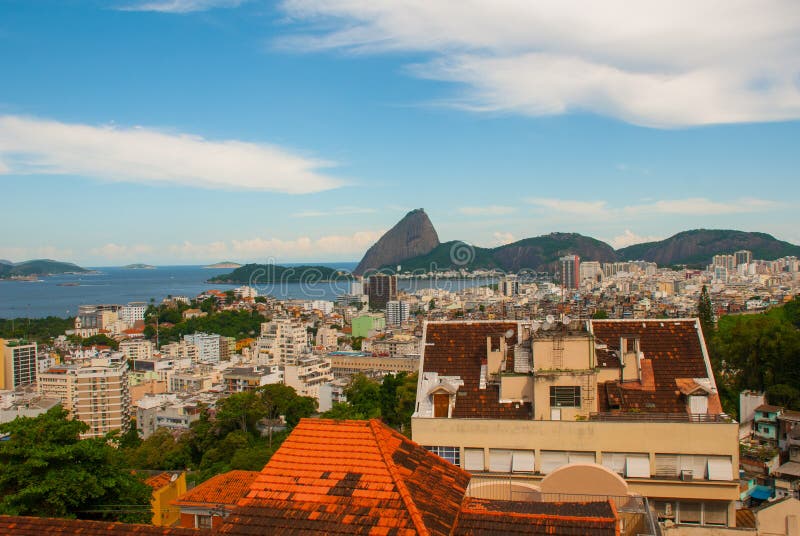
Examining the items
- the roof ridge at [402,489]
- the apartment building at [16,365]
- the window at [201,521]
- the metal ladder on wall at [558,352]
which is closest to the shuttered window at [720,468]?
the metal ladder on wall at [558,352]

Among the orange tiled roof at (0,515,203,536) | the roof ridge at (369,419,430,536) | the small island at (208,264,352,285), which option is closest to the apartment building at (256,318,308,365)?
the orange tiled roof at (0,515,203,536)

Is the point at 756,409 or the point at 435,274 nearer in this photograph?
the point at 756,409

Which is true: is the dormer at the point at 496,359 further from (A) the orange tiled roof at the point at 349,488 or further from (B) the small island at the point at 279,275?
(B) the small island at the point at 279,275

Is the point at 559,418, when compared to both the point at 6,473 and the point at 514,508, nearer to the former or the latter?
the point at 514,508

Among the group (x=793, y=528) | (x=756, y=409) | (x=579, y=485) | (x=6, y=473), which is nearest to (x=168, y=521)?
(x=6, y=473)

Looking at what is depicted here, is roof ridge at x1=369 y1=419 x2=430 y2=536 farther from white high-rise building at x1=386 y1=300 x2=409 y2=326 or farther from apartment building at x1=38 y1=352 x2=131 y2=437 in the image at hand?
white high-rise building at x1=386 y1=300 x2=409 y2=326
